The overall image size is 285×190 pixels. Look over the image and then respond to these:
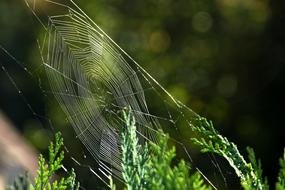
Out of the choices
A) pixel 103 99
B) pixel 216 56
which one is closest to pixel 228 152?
pixel 103 99

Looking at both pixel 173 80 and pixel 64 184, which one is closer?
pixel 64 184

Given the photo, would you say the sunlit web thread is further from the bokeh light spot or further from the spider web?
the bokeh light spot

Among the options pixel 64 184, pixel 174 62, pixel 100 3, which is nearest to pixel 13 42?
pixel 100 3

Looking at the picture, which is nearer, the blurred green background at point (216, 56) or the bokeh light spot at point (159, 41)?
the blurred green background at point (216, 56)

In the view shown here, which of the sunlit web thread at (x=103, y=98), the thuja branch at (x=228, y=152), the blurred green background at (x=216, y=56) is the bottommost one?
the blurred green background at (x=216, y=56)

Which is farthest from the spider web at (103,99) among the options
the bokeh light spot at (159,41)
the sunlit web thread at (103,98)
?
the bokeh light spot at (159,41)

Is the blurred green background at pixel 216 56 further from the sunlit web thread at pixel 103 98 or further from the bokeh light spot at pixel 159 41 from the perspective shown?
the sunlit web thread at pixel 103 98

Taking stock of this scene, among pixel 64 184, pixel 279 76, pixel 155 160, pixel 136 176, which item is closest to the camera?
pixel 155 160

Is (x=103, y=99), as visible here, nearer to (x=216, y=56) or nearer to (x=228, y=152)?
(x=228, y=152)

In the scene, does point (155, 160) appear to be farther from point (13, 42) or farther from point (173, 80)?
point (13, 42)
